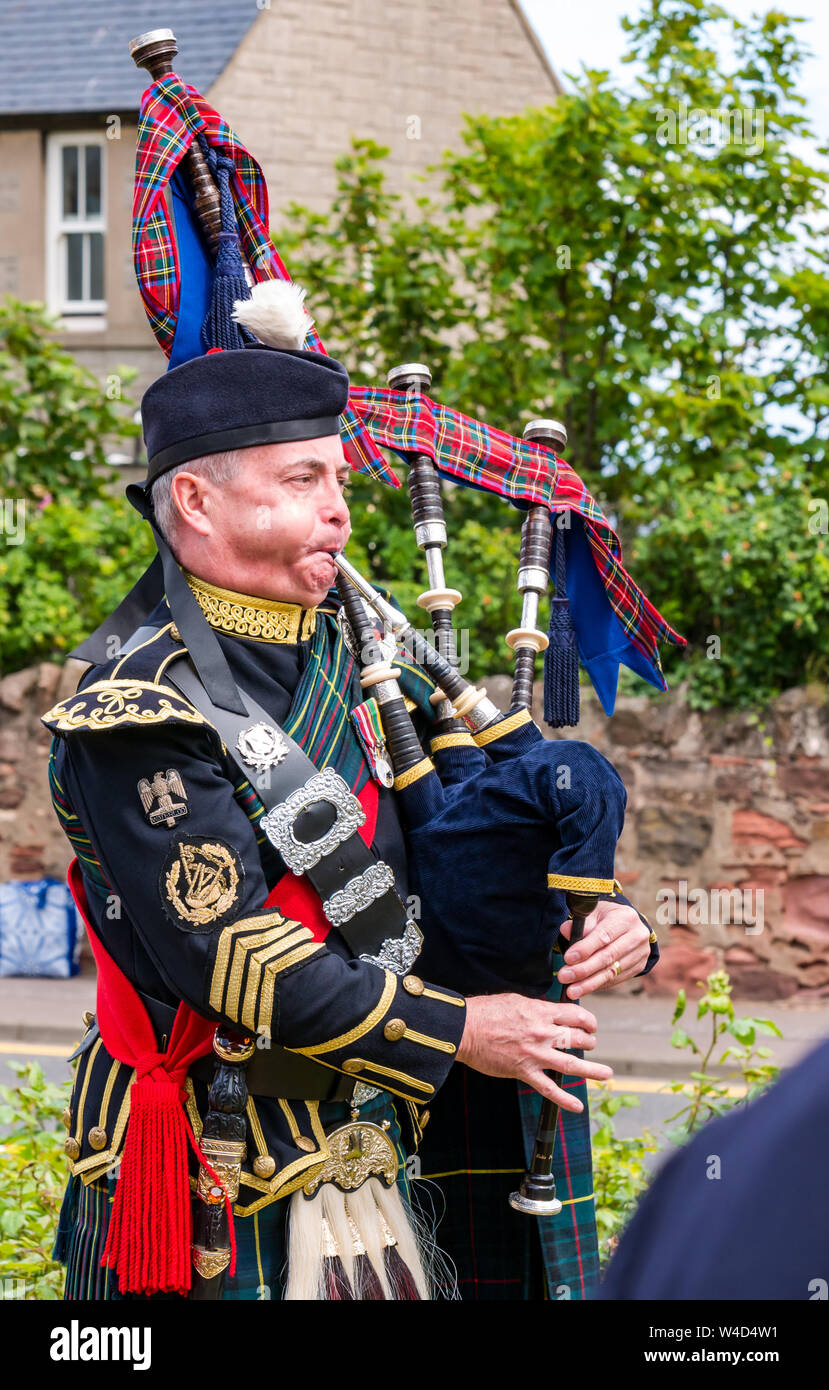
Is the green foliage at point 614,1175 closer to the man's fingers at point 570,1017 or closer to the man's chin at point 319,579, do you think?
the man's fingers at point 570,1017

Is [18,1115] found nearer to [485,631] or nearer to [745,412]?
[485,631]

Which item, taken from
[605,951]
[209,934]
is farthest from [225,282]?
[605,951]

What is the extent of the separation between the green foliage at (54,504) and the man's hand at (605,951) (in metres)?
7.30

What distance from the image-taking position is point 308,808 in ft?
6.54

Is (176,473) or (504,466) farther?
(504,466)

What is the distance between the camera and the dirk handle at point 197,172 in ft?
7.72

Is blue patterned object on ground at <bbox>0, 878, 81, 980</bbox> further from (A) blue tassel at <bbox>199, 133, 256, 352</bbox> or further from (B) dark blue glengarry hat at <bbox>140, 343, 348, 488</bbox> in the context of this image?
(B) dark blue glengarry hat at <bbox>140, 343, 348, 488</bbox>

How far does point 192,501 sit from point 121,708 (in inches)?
14.4

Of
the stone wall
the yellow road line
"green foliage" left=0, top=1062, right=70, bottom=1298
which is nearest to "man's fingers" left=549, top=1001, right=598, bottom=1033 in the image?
"green foliage" left=0, top=1062, right=70, bottom=1298

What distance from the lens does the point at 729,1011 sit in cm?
325

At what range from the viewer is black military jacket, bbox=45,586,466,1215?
184 centimetres

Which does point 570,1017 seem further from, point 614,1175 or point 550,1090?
point 614,1175

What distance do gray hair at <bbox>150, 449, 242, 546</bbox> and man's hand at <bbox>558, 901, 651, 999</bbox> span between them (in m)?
0.86
